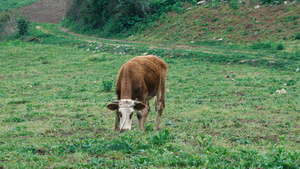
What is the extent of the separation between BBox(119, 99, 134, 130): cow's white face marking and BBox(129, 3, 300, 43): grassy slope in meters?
21.6

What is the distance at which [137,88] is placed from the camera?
877 cm

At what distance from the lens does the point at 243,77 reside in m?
18.5

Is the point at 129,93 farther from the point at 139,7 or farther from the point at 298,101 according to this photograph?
the point at 139,7

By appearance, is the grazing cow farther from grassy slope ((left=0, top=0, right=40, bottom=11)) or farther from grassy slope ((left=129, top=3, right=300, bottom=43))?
grassy slope ((left=0, top=0, right=40, bottom=11))

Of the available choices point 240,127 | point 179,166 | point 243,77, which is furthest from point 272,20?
point 179,166

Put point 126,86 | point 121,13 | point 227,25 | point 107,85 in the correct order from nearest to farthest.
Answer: point 126,86 → point 107,85 → point 227,25 → point 121,13

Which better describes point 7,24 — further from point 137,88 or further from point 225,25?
point 137,88

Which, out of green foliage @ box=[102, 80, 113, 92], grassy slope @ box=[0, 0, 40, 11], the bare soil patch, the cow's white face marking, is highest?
grassy slope @ box=[0, 0, 40, 11]

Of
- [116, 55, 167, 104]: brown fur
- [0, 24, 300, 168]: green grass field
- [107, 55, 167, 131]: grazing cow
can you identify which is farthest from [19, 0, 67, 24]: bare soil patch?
[116, 55, 167, 104]: brown fur

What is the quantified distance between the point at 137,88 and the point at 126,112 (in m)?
1.03

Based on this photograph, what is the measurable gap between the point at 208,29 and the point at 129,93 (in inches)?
994

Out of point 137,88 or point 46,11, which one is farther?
point 46,11

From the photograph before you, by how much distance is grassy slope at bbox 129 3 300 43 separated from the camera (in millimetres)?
27873

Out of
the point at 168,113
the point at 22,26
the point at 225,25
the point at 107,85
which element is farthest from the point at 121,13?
the point at 168,113
